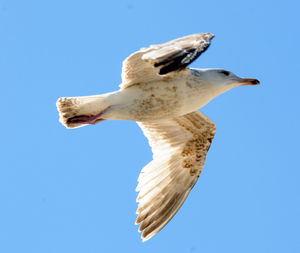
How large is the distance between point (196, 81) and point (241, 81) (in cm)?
71

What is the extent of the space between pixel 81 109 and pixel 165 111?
1117 mm

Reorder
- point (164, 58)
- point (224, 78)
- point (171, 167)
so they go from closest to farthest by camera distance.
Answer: point (164, 58) < point (224, 78) < point (171, 167)

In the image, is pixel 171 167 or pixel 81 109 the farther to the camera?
pixel 171 167

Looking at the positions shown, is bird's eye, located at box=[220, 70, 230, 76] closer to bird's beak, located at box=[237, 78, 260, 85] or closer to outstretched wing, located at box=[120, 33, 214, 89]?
bird's beak, located at box=[237, 78, 260, 85]

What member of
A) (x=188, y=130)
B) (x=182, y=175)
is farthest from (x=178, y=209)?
(x=188, y=130)

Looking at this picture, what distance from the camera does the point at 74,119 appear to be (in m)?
8.36

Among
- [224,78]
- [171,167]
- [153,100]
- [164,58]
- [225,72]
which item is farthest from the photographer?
[171,167]

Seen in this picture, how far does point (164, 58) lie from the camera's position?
673cm

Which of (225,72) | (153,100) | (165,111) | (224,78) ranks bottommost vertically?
(165,111)

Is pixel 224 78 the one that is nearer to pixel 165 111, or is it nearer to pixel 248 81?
pixel 248 81

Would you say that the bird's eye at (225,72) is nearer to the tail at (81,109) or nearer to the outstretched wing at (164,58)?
the outstretched wing at (164,58)

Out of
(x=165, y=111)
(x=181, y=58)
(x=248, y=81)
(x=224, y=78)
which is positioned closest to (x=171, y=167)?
(x=165, y=111)

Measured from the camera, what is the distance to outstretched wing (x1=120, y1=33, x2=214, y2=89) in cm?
673

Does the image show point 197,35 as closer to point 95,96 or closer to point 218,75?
point 218,75
